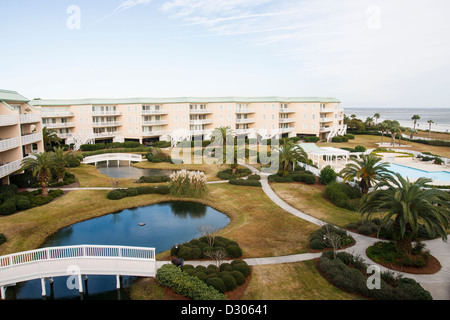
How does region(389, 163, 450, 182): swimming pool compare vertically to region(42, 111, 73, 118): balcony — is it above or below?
below

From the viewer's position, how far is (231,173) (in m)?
44.0

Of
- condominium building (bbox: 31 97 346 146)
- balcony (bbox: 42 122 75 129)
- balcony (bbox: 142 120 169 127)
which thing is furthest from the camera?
balcony (bbox: 142 120 169 127)

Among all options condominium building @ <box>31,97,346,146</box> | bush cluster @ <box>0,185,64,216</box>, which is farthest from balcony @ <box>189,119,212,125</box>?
bush cluster @ <box>0,185,64,216</box>

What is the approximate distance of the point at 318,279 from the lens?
56.7 ft

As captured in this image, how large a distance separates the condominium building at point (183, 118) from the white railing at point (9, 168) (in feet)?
95.5

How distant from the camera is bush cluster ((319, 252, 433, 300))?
15.0 meters

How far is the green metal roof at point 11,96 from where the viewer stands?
3434cm

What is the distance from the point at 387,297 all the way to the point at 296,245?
7528 millimetres

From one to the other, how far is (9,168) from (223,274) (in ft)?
86.4

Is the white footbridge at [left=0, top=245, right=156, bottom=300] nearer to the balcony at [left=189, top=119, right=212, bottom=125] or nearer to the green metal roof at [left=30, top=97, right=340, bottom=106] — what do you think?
the green metal roof at [left=30, top=97, right=340, bottom=106]

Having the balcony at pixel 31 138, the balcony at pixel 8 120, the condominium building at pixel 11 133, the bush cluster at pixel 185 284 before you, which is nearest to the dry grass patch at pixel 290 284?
the bush cluster at pixel 185 284

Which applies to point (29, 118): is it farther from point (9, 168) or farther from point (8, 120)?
point (9, 168)

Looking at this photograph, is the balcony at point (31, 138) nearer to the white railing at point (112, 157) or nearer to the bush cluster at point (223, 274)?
the white railing at point (112, 157)
